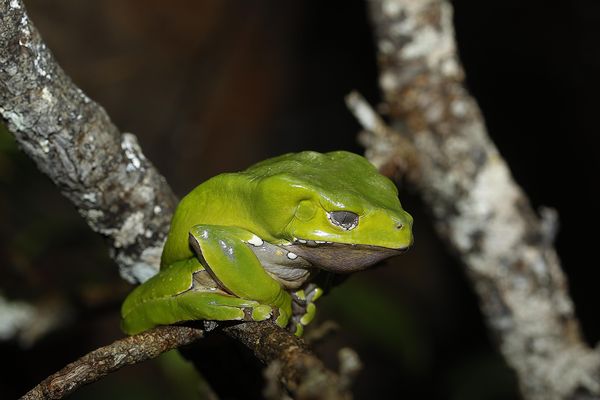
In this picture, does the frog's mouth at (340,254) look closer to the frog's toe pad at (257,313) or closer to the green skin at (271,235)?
the green skin at (271,235)

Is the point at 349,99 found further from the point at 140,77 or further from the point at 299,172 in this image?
the point at 140,77

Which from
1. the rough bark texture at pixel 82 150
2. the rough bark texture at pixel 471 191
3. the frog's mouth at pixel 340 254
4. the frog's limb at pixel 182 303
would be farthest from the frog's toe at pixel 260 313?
the rough bark texture at pixel 471 191

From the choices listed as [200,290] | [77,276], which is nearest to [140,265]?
[200,290]

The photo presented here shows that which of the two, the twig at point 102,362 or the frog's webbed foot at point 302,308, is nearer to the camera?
the twig at point 102,362

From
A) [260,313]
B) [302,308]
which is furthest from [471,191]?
[260,313]

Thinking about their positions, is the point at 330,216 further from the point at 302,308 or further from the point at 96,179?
the point at 96,179

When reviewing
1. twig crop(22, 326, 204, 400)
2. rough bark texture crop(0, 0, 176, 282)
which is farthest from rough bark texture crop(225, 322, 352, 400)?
rough bark texture crop(0, 0, 176, 282)
